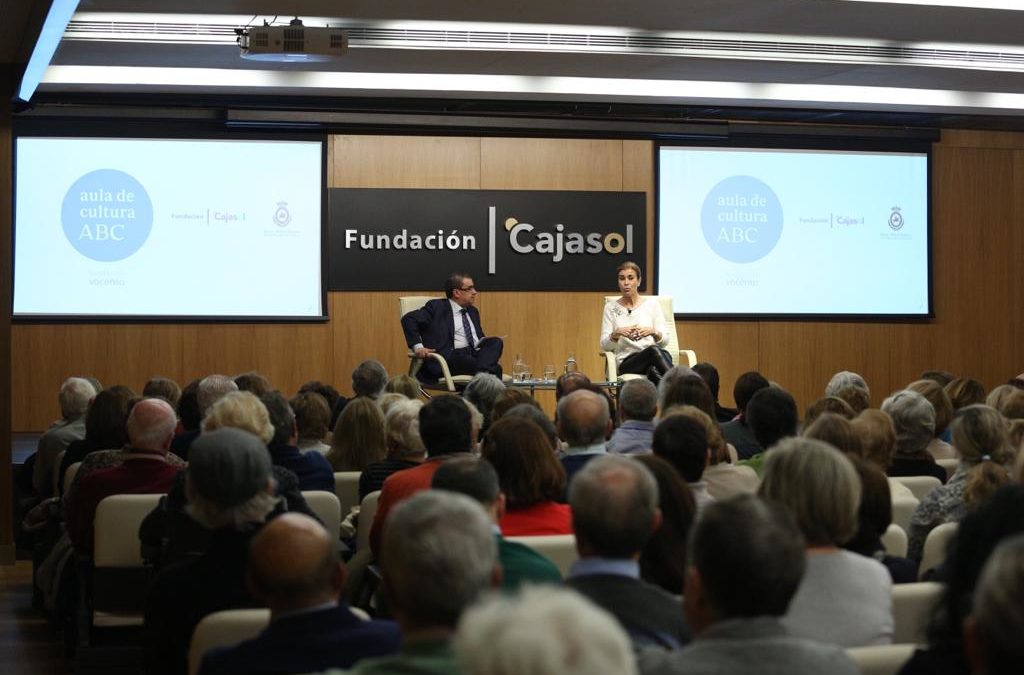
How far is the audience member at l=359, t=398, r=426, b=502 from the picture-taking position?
502 centimetres

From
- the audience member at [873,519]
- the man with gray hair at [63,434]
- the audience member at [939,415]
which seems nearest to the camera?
the audience member at [873,519]

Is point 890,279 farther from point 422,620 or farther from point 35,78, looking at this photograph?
point 422,620

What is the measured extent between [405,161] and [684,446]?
856cm

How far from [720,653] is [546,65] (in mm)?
8818

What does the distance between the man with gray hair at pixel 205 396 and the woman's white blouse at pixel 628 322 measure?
18.2 ft

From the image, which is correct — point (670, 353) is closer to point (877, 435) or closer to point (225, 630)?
point (877, 435)

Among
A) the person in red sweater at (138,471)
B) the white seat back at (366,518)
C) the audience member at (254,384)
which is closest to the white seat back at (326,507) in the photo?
the white seat back at (366,518)

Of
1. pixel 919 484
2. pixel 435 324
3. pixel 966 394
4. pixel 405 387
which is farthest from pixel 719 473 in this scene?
pixel 435 324

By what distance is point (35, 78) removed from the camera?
812 cm

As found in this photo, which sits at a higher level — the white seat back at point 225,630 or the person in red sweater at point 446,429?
the person in red sweater at point 446,429

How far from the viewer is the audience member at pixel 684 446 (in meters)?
4.09

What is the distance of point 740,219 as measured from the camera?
1292 cm

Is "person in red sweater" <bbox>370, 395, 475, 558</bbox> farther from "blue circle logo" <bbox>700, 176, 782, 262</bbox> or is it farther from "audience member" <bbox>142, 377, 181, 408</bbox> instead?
"blue circle logo" <bbox>700, 176, 782, 262</bbox>

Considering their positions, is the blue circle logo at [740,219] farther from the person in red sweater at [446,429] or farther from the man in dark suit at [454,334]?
the person in red sweater at [446,429]
